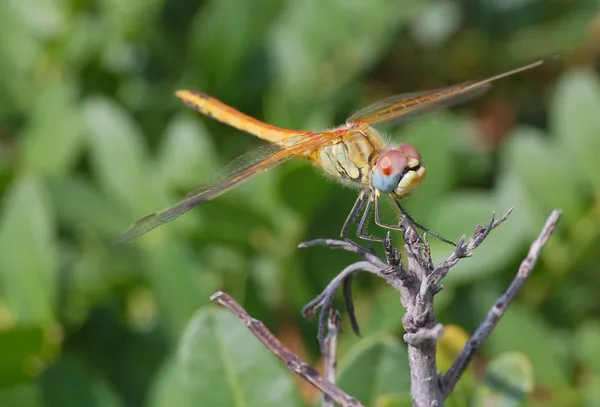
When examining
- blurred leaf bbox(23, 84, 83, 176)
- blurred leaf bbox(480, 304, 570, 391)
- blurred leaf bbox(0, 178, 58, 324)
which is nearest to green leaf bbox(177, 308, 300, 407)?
blurred leaf bbox(0, 178, 58, 324)

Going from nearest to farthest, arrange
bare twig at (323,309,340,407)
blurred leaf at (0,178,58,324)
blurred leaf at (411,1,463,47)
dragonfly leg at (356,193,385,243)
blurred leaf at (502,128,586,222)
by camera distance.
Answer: bare twig at (323,309,340,407)
dragonfly leg at (356,193,385,243)
blurred leaf at (0,178,58,324)
blurred leaf at (502,128,586,222)
blurred leaf at (411,1,463,47)

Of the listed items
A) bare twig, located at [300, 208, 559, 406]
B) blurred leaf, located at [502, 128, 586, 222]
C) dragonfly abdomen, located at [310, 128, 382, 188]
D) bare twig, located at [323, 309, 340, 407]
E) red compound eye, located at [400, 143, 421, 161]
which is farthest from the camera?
blurred leaf, located at [502, 128, 586, 222]

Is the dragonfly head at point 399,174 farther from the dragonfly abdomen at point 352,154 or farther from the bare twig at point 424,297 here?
the bare twig at point 424,297

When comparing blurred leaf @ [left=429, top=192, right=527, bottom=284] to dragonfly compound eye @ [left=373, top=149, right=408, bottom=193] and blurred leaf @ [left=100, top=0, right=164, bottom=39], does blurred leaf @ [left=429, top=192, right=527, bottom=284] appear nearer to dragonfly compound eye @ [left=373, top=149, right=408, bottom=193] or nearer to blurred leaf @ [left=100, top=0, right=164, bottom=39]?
dragonfly compound eye @ [left=373, top=149, right=408, bottom=193]

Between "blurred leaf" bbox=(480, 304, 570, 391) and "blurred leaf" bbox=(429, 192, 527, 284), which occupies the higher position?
"blurred leaf" bbox=(429, 192, 527, 284)

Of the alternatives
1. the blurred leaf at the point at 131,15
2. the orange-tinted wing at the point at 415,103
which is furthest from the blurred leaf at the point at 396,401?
the blurred leaf at the point at 131,15

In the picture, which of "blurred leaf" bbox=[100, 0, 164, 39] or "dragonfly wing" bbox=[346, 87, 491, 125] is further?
"blurred leaf" bbox=[100, 0, 164, 39]

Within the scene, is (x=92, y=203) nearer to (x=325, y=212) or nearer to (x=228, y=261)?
(x=228, y=261)
